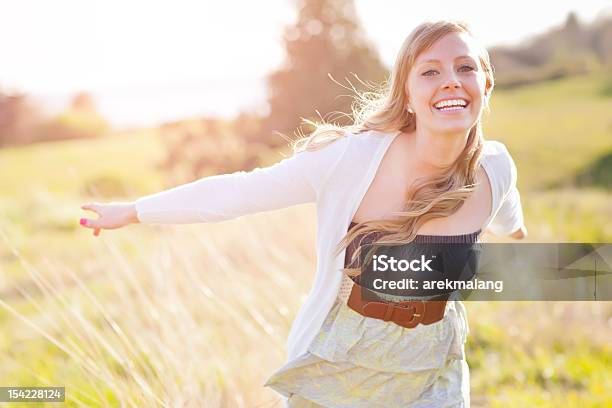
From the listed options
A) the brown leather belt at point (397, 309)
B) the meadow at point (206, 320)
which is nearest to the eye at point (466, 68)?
the brown leather belt at point (397, 309)

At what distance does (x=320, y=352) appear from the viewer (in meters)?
2.16

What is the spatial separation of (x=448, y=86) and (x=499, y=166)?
0.42 m

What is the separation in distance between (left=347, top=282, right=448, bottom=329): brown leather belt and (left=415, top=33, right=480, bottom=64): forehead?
70 cm

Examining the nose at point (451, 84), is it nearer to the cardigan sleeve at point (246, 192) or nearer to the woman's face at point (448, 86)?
the woman's face at point (448, 86)

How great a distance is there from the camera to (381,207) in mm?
2174

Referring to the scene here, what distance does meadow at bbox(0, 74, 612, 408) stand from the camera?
2672 millimetres

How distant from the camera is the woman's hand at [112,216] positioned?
7.08 feet

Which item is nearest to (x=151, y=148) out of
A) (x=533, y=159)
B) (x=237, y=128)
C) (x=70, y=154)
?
(x=70, y=154)

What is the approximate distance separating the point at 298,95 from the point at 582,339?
804 centimetres

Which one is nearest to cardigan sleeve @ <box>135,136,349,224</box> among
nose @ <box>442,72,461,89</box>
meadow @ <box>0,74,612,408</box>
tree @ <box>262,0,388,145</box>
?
nose @ <box>442,72,461,89</box>

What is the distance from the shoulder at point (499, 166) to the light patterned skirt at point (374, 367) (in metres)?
0.46

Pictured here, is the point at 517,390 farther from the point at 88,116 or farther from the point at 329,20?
the point at 88,116

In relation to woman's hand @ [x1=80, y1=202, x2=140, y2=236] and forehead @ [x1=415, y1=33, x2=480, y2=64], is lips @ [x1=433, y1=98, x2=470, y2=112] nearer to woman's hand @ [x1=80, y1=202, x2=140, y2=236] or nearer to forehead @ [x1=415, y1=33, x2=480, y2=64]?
forehead @ [x1=415, y1=33, x2=480, y2=64]

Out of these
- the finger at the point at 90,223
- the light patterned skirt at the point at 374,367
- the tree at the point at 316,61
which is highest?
the tree at the point at 316,61
